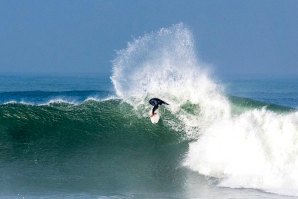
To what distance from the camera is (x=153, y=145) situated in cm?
1543

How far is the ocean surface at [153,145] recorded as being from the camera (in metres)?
12.2

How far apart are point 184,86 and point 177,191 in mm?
5789

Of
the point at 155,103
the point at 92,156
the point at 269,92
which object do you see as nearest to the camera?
the point at 92,156

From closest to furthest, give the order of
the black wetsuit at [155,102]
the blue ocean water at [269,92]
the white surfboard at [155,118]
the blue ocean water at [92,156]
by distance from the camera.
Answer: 1. the blue ocean water at [92,156]
2. the black wetsuit at [155,102]
3. the white surfboard at [155,118]
4. the blue ocean water at [269,92]

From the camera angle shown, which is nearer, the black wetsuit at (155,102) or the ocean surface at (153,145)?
the ocean surface at (153,145)

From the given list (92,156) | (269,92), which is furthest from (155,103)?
(269,92)

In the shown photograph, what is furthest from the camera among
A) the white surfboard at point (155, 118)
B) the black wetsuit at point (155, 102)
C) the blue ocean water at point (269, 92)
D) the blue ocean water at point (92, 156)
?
the blue ocean water at point (269, 92)

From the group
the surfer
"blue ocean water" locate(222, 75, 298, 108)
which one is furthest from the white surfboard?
"blue ocean water" locate(222, 75, 298, 108)

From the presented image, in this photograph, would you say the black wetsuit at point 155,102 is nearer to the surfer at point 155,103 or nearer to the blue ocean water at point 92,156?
the surfer at point 155,103

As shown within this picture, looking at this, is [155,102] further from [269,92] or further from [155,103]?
[269,92]

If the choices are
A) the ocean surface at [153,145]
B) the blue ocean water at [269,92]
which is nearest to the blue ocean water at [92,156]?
the ocean surface at [153,145]

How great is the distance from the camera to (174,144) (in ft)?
49.8

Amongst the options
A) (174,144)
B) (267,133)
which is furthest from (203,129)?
(267,133)

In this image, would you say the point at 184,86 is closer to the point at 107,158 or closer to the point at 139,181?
the point at 107,158
